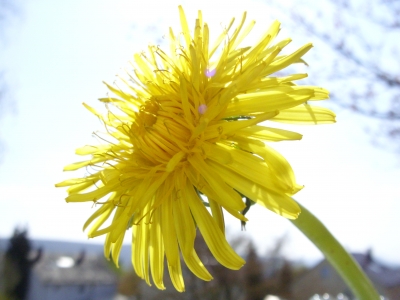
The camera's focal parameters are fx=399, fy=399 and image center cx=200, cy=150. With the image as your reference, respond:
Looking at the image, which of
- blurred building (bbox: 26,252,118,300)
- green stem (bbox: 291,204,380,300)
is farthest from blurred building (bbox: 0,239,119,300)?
green stem (bbox: 291,204,380,300)

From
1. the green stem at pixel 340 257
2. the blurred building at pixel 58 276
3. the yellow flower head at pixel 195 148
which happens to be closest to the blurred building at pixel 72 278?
the blurred building at pixel 58 276

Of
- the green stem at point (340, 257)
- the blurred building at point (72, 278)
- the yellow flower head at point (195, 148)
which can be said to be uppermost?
the yellow flower head at point (195, 148)

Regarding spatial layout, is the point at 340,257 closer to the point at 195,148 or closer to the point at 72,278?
the point at 195,148

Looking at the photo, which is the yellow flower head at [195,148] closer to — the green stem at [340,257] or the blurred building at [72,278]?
the green stem at [340,257]

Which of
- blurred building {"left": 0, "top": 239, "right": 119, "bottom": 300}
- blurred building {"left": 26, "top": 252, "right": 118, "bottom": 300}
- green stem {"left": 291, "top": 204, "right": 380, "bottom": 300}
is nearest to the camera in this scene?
green stem {"left": 291, "top": 204, "right": 380, "bottom": 300}

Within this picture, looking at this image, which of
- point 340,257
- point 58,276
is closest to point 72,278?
point 58,276

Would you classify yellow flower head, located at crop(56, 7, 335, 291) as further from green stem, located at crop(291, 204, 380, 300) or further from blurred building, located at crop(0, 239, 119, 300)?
blurred building, located at crop(0, 239, 119, 300)
